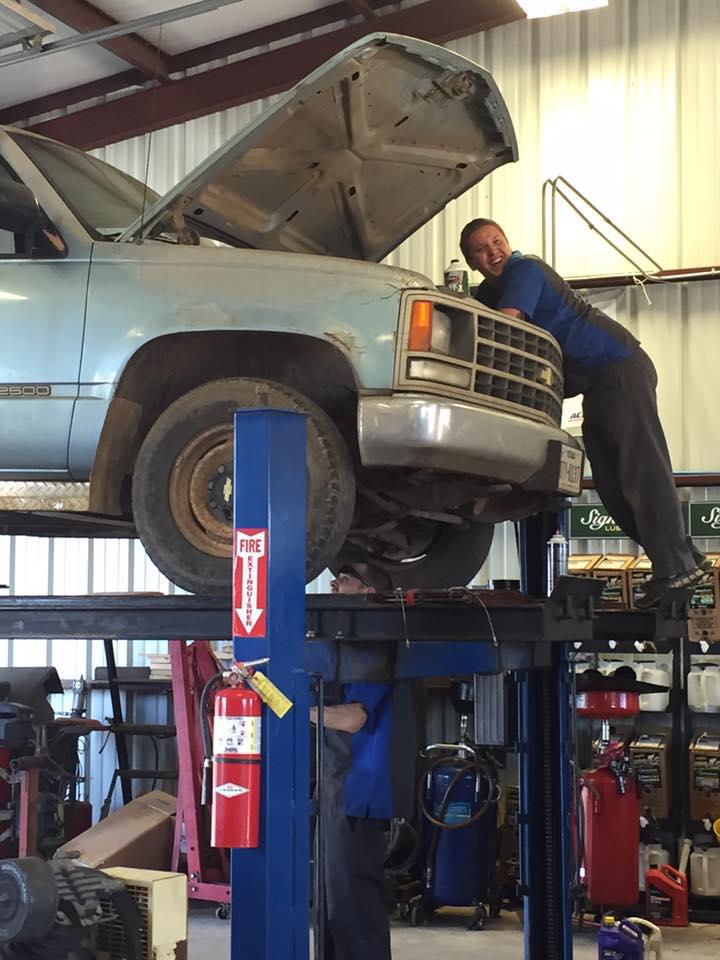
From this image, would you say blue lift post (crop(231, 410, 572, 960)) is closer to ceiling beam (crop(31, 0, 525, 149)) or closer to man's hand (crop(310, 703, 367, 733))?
man's hand (crop(310, 703, 367, 733))

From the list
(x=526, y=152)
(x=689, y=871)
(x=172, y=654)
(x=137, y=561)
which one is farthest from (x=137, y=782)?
(x=526, y=152)

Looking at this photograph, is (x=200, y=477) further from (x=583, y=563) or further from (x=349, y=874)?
(x=583, y=563)

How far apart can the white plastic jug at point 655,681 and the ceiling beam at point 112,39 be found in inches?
210

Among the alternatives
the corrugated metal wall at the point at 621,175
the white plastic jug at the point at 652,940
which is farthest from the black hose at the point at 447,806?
the corrugated metal wall at the point at 621,175

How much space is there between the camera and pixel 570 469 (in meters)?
4.28

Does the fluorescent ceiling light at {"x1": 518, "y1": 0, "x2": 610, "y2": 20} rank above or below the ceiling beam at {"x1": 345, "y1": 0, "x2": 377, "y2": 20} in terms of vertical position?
below

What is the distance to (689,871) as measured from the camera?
25.6 feet

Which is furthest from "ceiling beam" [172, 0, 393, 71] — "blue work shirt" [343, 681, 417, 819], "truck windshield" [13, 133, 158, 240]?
"blue work shirt" [343, 681, 417, 819]

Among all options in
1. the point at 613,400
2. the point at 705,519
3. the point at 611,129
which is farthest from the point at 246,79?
the point at 613,400

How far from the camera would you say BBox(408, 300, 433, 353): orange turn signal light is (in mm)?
3893

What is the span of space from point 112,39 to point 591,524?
5296 millimetres

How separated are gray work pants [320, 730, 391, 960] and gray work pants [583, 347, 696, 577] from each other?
1384mm

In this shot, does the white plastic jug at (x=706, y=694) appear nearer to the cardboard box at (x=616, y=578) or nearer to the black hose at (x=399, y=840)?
the cardboard box at (x=616, y=578)

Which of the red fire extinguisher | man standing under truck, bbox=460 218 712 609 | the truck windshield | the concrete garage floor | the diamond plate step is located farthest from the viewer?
the concrete garage floor
